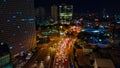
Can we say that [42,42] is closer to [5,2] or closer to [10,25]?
[10,25]

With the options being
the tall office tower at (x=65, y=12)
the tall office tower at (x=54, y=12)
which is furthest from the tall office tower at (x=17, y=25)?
the tall office tower at (x=54, y=12)

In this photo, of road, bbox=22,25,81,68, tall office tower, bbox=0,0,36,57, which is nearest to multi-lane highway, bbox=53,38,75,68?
road, bbox=22,25,81,68

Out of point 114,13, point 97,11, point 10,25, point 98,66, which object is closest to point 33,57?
point 10,25

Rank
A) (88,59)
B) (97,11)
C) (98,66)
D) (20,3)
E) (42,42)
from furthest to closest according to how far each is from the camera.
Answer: (97,11)
(42,42)
(20,3)
(88,59)
(98,66)

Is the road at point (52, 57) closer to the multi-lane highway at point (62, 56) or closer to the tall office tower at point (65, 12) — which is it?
the multi-lane highway at point (62, 56)

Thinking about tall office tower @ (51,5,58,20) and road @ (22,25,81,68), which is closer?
road @ (22,25,81,68)

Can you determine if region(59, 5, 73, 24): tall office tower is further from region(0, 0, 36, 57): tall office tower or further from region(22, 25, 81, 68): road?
region(22, 25, 81, 68): road

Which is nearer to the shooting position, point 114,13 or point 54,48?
point 54,48

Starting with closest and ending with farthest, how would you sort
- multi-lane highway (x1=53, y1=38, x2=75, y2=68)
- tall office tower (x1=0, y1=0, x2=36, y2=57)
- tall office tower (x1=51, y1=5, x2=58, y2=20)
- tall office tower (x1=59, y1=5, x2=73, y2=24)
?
multi-lane highway (x1=53, y1=38, x2=75, y2=68) < tall office tower (x1=0, y1=0, x2=36, y2=57) < tall office tower (x1=59, y1=5, x2=73, y2=24) < tall office tower (x1=51, y1=5, x2=58, y2=20)
